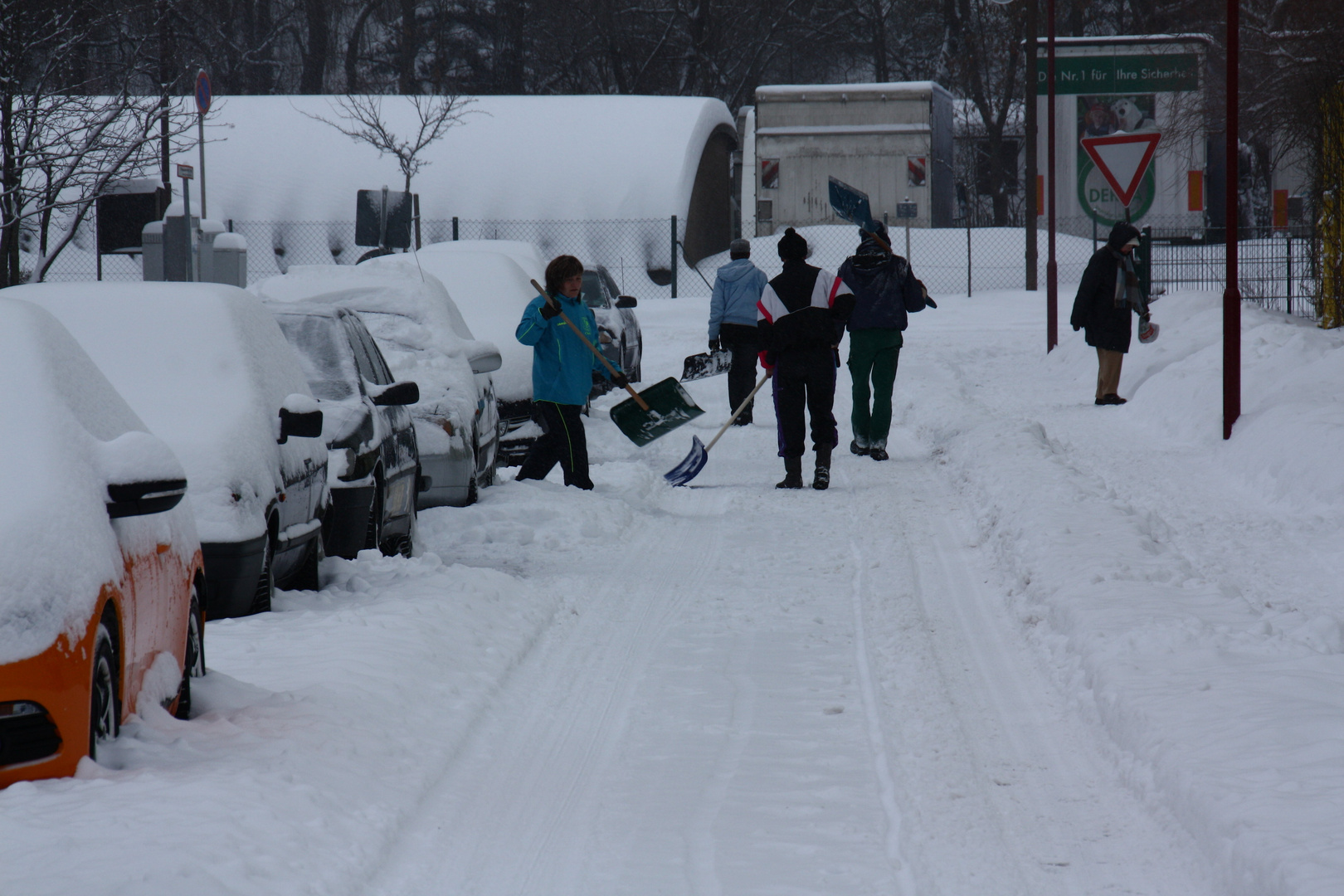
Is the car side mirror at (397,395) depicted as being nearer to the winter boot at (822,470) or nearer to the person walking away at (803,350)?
the person walking away at (803,350)

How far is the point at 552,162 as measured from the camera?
34.5 m

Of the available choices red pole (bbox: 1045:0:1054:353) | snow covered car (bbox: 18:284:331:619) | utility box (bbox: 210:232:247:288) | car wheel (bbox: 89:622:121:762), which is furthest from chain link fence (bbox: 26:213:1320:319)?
car wheel (bbox: 89:622:121:762)

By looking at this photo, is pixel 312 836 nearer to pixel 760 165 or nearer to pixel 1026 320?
pixel 1026 320

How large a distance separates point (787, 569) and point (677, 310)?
20.6m

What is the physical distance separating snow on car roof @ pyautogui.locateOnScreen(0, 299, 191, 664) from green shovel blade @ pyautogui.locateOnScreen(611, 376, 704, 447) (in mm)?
6855

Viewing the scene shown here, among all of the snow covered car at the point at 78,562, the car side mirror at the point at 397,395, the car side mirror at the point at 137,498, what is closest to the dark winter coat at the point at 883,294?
the car side mirror at the point at 397,395

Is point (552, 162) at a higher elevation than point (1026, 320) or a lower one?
higher

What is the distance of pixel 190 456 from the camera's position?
6094mm

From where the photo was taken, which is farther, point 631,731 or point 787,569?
point 787,569

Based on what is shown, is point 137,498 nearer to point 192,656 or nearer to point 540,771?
point 192,656

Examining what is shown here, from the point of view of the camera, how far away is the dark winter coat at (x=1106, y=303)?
569 inches

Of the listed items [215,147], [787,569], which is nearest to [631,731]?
[787,569]

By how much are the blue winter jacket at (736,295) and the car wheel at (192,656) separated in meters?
9.56

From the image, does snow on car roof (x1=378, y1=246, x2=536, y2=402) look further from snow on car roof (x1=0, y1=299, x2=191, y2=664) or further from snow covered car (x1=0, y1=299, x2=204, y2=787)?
snow on car roof (x1=0, y1=299, x2=191, y2=664)
